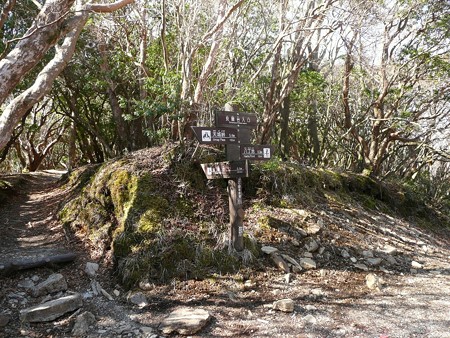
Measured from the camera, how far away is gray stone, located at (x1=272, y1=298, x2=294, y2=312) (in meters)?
4.26

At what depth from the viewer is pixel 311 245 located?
19.2ft

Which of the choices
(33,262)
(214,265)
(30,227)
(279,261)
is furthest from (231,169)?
(30,227)

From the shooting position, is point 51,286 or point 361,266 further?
point 361,266

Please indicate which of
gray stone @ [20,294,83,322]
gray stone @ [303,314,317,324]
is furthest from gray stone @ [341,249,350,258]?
gray stone @ [20,294,83,322]

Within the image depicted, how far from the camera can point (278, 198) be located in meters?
6.93

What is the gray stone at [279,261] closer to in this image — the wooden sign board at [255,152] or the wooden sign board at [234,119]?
the wooden sign board at [255,152]

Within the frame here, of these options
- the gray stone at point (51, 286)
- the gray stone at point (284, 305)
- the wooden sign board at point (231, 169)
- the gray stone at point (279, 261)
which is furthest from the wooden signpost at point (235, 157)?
the gray stone at point (51, 286)

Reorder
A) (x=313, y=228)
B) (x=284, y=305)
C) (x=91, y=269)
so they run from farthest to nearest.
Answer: (x=313, y=228)
(x=91, y=269)
(x=284, y=305)

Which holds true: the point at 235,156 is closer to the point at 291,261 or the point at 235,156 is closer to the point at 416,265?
the point at 291,261

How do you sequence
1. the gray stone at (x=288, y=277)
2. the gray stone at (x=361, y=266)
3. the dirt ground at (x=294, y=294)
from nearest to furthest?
1. the dirt ground at (x=294, y=294)
2. the gray stone at (x=288, y=277)
3. the gray stone at (x=361, y=266)

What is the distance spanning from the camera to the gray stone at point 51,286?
14.8 feet

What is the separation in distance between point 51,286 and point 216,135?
2.99 m

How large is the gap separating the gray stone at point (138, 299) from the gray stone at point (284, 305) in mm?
1639

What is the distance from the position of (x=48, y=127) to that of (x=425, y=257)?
21.2 meters
